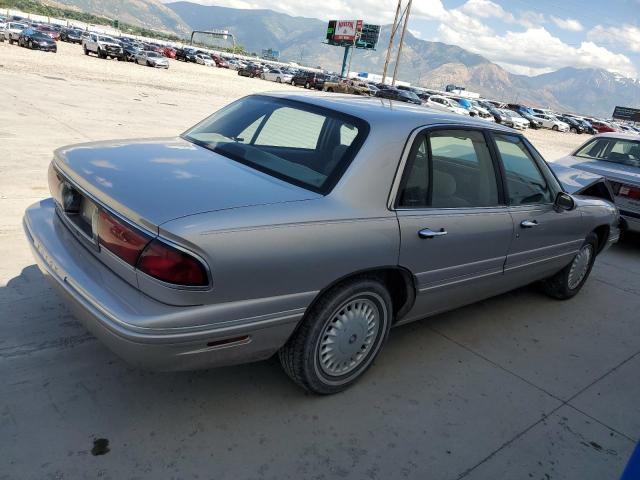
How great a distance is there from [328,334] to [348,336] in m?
0.15

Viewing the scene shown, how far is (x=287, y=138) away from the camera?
3.30 m

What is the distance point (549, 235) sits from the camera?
4121mm

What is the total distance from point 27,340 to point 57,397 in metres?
0.59

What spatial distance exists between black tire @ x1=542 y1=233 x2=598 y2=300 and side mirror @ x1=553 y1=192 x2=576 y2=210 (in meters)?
0.89

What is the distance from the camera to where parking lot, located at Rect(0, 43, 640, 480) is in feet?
7.86

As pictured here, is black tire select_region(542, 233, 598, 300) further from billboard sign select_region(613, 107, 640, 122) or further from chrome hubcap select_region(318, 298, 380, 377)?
billboard sign select_region(613, 107, 640, 122)

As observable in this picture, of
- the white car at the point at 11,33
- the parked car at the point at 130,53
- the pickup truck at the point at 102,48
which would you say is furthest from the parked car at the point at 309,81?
the white car at the point at 11,33

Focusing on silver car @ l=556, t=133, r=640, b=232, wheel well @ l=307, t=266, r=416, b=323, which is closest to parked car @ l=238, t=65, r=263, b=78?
silver car @ l=556, t=133, r=640, b=232

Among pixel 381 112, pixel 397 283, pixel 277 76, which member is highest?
pixel 381 112

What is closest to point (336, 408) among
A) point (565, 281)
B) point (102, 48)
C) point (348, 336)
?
point (348, 336)

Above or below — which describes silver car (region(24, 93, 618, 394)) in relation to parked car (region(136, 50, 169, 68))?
above

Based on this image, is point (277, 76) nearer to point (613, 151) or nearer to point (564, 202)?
point (613, 151)

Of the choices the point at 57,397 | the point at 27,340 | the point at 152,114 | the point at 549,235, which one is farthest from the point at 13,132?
the point at 549,235

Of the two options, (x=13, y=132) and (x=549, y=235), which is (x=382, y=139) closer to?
(x=549, y=235)
